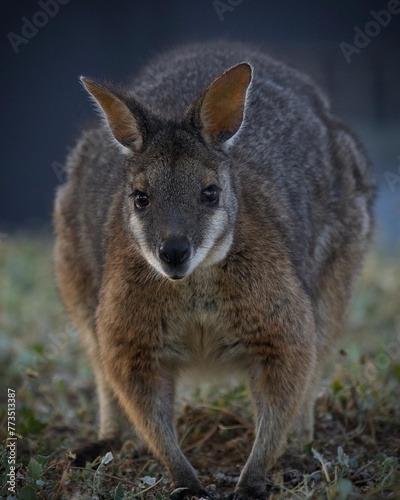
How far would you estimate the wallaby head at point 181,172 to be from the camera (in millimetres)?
4078

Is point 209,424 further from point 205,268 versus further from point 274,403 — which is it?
point 205,268

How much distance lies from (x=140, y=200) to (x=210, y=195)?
339 millimetres

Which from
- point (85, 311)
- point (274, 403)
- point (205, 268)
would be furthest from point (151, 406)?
point (85, 311)

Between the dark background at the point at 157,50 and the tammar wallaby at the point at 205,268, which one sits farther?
the dark background at the point at 157,50

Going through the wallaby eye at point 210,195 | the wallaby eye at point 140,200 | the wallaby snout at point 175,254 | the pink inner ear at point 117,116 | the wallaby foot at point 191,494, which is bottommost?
the wallaby foot at point 191,494

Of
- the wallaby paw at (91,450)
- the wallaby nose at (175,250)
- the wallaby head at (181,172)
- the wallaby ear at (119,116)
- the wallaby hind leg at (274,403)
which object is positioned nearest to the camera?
the wallaby nose at (175,250)

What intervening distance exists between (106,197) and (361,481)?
221cm

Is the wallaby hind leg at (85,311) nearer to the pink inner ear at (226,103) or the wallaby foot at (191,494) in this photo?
the wallaby foot at (191,494)

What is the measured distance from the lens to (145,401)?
446cm

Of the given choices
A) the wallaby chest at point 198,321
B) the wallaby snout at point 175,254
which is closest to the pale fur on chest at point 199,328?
the wallaby chest at point 198,321

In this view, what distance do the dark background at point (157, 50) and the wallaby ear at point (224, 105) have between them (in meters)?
5.82

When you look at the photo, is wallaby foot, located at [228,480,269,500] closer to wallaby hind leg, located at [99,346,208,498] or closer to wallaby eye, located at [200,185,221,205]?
wallaby hind leg, located at [99,346,208,498]

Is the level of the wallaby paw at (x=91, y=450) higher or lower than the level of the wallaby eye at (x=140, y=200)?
lower

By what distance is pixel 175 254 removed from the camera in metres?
3.97
